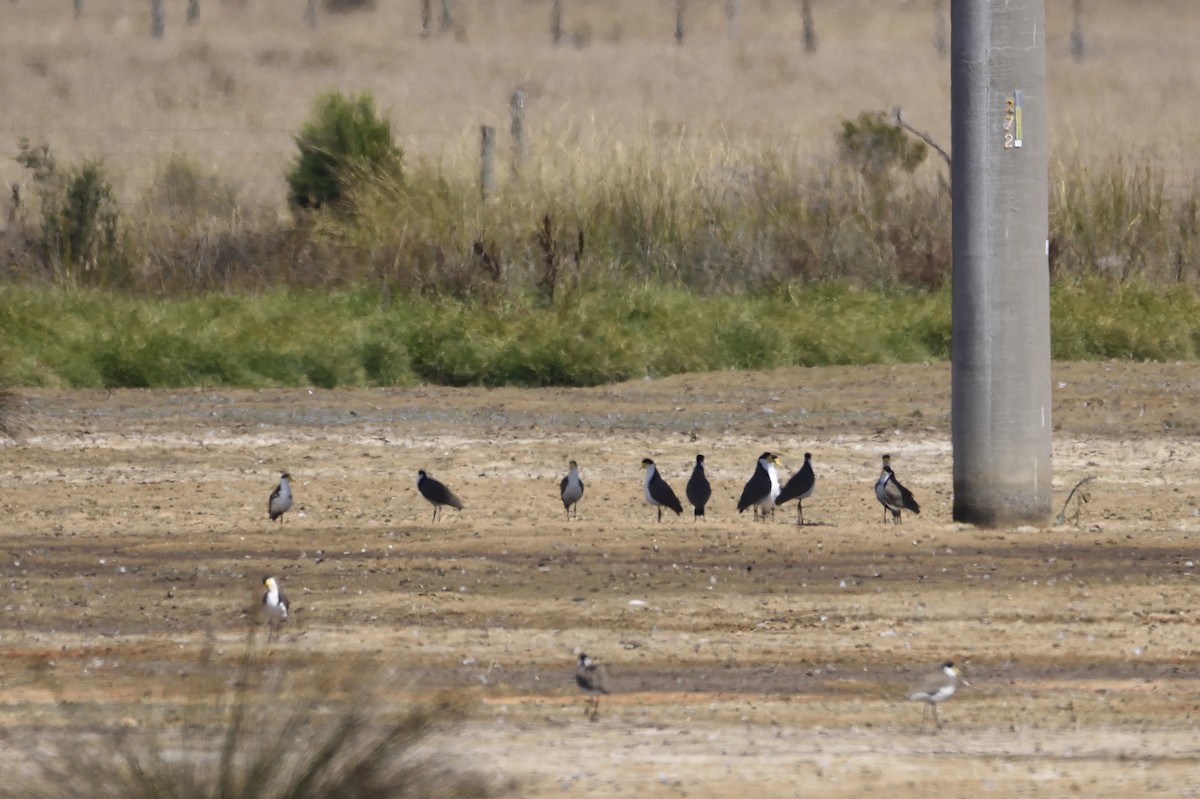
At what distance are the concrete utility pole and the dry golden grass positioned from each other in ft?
129

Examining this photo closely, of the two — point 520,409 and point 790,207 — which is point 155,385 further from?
point 790,207

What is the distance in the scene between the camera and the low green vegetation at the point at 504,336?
835 inches

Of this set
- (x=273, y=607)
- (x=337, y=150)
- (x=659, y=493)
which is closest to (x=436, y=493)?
(x=659, y=493)

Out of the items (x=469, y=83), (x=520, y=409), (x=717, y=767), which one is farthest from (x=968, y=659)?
(x=469, y=83)

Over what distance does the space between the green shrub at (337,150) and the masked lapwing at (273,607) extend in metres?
17.5

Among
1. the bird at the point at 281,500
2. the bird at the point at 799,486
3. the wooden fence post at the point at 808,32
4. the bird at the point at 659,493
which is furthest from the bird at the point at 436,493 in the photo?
the wooden fence post at the point at 808,32

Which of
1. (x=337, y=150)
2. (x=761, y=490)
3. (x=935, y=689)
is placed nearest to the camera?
(x=935, y=689)

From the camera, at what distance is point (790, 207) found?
26.1 metres

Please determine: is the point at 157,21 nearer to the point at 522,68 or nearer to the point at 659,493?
the point at 522,68

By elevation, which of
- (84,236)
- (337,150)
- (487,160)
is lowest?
(84,236)

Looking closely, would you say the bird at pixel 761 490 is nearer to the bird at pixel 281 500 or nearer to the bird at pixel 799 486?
the bird at pixel 799 486

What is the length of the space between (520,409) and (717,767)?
39.2ft

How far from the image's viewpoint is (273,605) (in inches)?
398

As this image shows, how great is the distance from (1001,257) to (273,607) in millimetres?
4910
